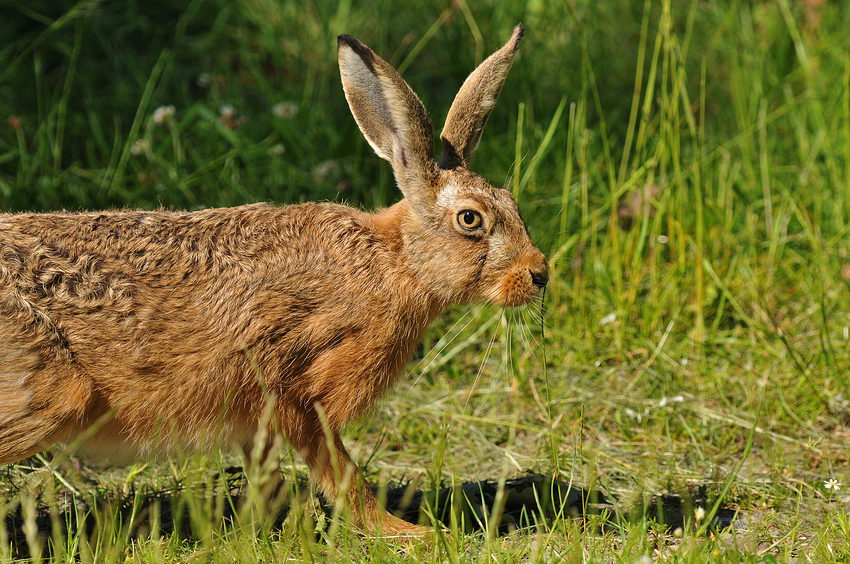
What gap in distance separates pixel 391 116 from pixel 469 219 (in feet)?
1.67

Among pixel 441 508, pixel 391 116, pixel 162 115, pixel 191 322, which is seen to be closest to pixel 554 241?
pixel 391 116

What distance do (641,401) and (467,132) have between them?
1547 millimetres

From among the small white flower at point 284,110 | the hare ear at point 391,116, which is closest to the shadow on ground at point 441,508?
the hare ear at point 391,116

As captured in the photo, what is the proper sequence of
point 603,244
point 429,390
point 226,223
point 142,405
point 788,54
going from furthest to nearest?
1. point 788,54
2. point 603,244
3. point 429,390
4. point 226,223
5. point 142,405

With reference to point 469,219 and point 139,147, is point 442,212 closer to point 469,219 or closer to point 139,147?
point 469,219

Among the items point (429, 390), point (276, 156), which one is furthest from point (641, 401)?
point (276, 156)

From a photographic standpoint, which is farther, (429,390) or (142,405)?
(429,390)

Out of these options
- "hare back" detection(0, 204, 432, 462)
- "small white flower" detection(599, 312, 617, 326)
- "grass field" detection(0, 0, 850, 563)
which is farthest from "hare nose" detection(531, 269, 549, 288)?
"small white flower" detection(599, 312, 617, 326)

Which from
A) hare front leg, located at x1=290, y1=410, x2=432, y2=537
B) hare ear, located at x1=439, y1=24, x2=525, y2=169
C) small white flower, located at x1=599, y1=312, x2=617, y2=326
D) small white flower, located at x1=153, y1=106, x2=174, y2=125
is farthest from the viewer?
small white flower, located at x1=153, y1=106, x2=174, y2=125

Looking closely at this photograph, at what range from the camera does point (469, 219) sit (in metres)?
3.69

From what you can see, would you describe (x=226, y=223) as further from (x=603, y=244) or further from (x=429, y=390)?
(x=603, y=244)

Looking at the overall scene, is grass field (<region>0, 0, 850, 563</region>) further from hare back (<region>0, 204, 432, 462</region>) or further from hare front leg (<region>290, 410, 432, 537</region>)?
hare back (<region>0, 204, 432, 462</region>)

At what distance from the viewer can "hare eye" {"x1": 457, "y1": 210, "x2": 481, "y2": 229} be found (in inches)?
144

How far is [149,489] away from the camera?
3.88 metres
